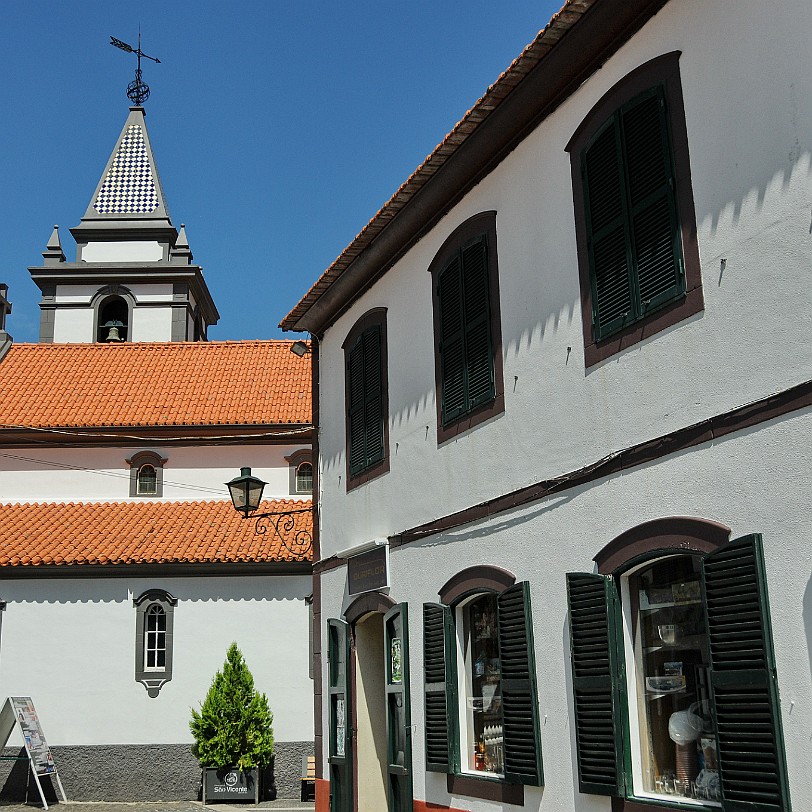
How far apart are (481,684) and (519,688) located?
106 centimetres

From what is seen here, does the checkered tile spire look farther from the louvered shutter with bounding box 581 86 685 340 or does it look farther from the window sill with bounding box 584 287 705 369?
the window sill with bounding box 584 287 705 369

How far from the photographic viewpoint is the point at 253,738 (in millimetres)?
20625

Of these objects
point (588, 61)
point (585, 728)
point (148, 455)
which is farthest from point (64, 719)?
point (588, 61)

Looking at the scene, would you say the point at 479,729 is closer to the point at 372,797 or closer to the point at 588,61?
the point at 372,797

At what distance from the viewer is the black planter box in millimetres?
20312

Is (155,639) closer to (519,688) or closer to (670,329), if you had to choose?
(519,688)

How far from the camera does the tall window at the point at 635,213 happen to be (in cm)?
763

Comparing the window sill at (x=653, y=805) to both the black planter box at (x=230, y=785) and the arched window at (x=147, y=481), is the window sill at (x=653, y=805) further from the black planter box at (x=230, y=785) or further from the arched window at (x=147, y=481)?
the arched window at (x=147, y=481)

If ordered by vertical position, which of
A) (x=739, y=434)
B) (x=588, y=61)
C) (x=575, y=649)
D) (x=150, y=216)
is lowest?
(x=575, y=649)

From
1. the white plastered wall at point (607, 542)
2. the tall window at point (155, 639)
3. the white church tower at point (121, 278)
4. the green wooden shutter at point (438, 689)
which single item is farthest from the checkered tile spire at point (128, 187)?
the green wooden shutter at point (438, 689)

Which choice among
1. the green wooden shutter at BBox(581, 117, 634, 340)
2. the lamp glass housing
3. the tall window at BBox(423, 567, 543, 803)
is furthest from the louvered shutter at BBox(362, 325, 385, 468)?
the green wooden shutter at BBox(581, 117, 634, 340)

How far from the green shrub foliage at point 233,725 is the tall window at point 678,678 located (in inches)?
528

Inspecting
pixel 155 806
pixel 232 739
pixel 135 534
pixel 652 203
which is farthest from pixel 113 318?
pixel 652 203

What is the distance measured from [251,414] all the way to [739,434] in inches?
748
